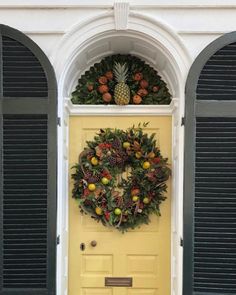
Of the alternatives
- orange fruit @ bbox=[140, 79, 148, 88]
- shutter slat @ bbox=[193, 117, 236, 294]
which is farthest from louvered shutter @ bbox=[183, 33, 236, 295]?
orange fruit @ bbox=[140, 79, 148, 88]

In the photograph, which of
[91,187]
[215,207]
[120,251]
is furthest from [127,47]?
[120,251]

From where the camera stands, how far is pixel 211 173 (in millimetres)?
3041

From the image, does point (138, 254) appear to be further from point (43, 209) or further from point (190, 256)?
point (43, 209)

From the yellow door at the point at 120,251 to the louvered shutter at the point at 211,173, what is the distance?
464 millimetres

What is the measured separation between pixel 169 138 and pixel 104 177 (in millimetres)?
649

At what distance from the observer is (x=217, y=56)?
3072 mm

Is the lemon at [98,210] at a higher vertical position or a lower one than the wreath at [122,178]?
lower

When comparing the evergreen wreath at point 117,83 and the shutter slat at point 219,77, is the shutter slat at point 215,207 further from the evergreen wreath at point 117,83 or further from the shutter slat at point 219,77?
the evergreen wreath at point 117,83

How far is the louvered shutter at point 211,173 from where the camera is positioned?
9.91 ft

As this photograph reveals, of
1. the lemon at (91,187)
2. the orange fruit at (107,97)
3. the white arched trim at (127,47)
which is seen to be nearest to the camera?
the white arched trim at (127,47)

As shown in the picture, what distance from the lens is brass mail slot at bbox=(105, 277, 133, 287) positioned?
3498 mm

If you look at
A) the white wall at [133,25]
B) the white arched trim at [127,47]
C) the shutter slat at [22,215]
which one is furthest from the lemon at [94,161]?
the shutter slat at [22,215]

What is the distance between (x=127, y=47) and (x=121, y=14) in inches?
14.8

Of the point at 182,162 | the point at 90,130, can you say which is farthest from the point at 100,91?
the point at 182,162
